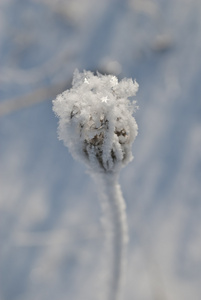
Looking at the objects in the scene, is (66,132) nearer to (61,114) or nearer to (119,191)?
(61,114)

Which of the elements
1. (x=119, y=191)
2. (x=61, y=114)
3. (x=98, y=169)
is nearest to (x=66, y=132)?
(x=61, y=114)

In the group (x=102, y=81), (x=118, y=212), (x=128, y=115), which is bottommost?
(x=118, y=212)

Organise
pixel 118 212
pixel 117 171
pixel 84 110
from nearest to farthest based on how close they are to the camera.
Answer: pixel 84 110, pixel 117 171, pixel 118 212

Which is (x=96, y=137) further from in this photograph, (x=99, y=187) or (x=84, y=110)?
(x=99, y=187)

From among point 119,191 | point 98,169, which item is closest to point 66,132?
point 98,169

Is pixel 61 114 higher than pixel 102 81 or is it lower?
lower

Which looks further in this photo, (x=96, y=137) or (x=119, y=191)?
(x=119, y=191)

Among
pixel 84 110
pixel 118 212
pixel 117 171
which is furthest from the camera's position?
pixel 118 212
